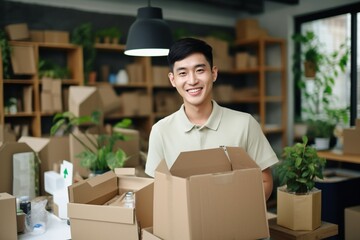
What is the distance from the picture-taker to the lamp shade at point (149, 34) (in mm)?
2527

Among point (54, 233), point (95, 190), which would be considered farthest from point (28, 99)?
point (95, 190)

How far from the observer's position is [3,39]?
390 cm

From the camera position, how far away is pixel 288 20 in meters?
5.28

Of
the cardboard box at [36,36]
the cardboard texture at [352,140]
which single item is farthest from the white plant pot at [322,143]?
the cardboard box at [36,36]

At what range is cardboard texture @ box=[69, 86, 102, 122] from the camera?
10.7 ft

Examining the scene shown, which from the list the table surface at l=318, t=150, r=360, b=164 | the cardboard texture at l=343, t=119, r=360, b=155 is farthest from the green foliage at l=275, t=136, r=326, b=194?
the cardboard texture at l=343, t=119, r=360, b=155

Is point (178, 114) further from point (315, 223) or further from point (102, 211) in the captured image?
point (315, 223)

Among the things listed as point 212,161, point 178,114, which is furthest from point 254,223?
point 178,114

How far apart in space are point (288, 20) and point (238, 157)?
4.35 m

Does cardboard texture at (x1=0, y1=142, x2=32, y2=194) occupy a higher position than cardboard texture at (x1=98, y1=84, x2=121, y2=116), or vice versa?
cardboard texture at (x1=98, y1=84, x2=121, y2=116)

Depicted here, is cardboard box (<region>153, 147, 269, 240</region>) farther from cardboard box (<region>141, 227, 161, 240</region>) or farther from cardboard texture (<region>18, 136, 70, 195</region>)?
cardboard texture (<region>18, 136, 70, 195</region>)

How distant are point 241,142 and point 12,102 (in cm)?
313

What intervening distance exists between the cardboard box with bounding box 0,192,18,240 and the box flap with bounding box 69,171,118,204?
305 millimetres

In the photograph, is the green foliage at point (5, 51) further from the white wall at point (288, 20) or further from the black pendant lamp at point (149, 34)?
the white wall at point (288, 20)
